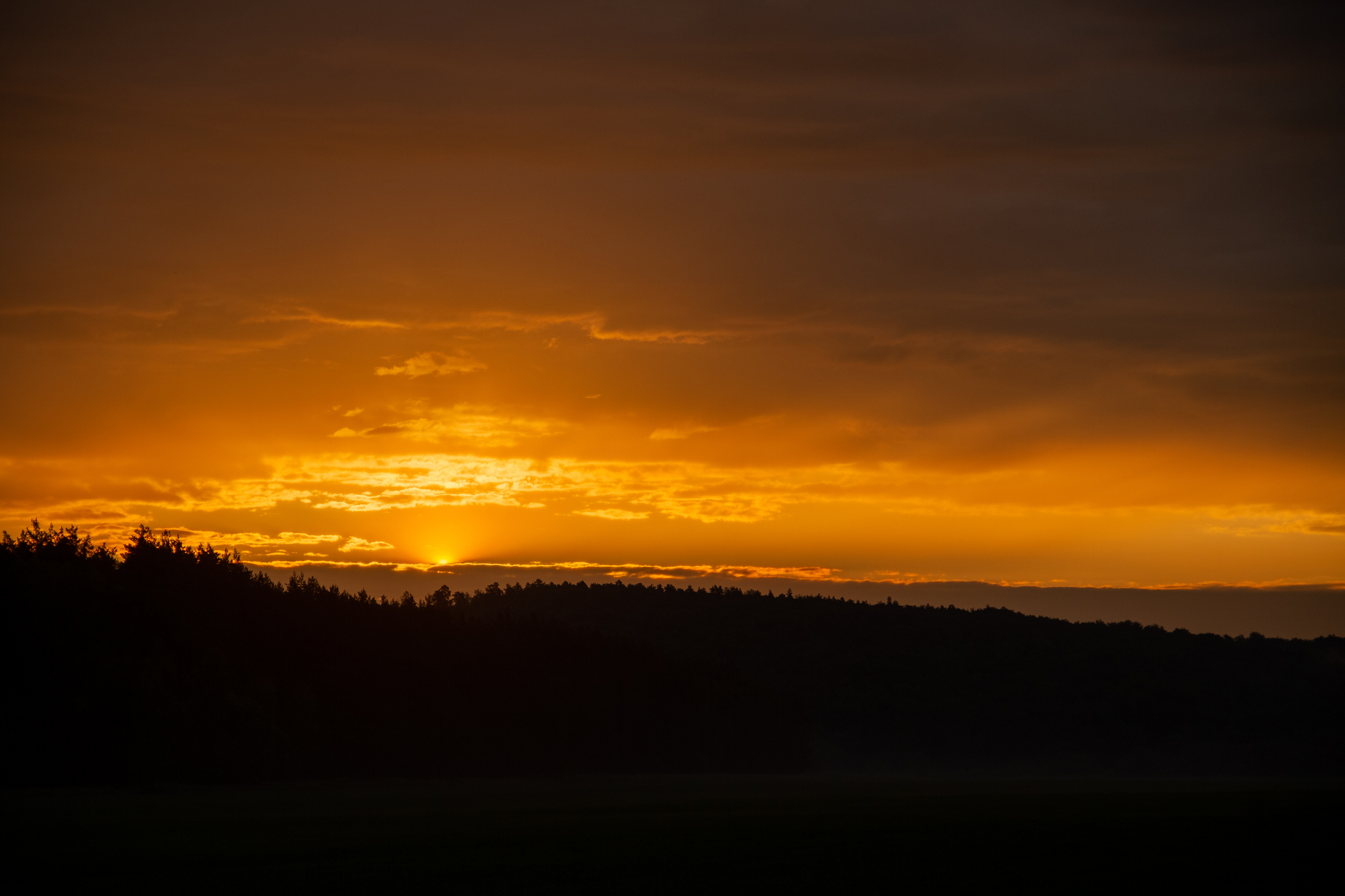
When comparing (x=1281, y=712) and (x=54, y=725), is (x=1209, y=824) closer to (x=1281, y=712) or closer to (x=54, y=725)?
(x=54, y=725)

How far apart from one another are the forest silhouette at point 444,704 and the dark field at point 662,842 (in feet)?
20.9

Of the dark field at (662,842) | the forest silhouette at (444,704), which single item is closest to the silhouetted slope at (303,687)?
the forest silhouette at (444,704)

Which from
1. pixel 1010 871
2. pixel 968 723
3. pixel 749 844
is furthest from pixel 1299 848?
pixel 968 723

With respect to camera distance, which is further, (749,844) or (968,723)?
(968,723)

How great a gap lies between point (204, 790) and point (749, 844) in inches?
1739

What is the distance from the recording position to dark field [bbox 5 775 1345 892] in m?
32.9

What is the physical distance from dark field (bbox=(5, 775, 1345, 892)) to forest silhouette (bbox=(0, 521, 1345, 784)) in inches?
250

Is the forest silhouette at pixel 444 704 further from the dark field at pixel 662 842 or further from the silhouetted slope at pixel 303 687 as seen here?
the dark field at pixel 662 842

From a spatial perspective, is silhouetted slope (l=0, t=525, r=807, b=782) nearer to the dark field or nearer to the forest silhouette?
the forest silhouette

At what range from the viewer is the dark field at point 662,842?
3288cm

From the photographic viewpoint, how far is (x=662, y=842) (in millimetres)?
42438

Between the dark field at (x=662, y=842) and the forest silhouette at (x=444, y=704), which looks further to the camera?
the forest silhouette at (x=444, y=704)

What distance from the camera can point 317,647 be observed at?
99938mm

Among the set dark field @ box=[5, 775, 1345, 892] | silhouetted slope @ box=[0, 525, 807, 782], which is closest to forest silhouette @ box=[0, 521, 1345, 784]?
silhouetted slope @ box=[0, 525, 807, 782]
